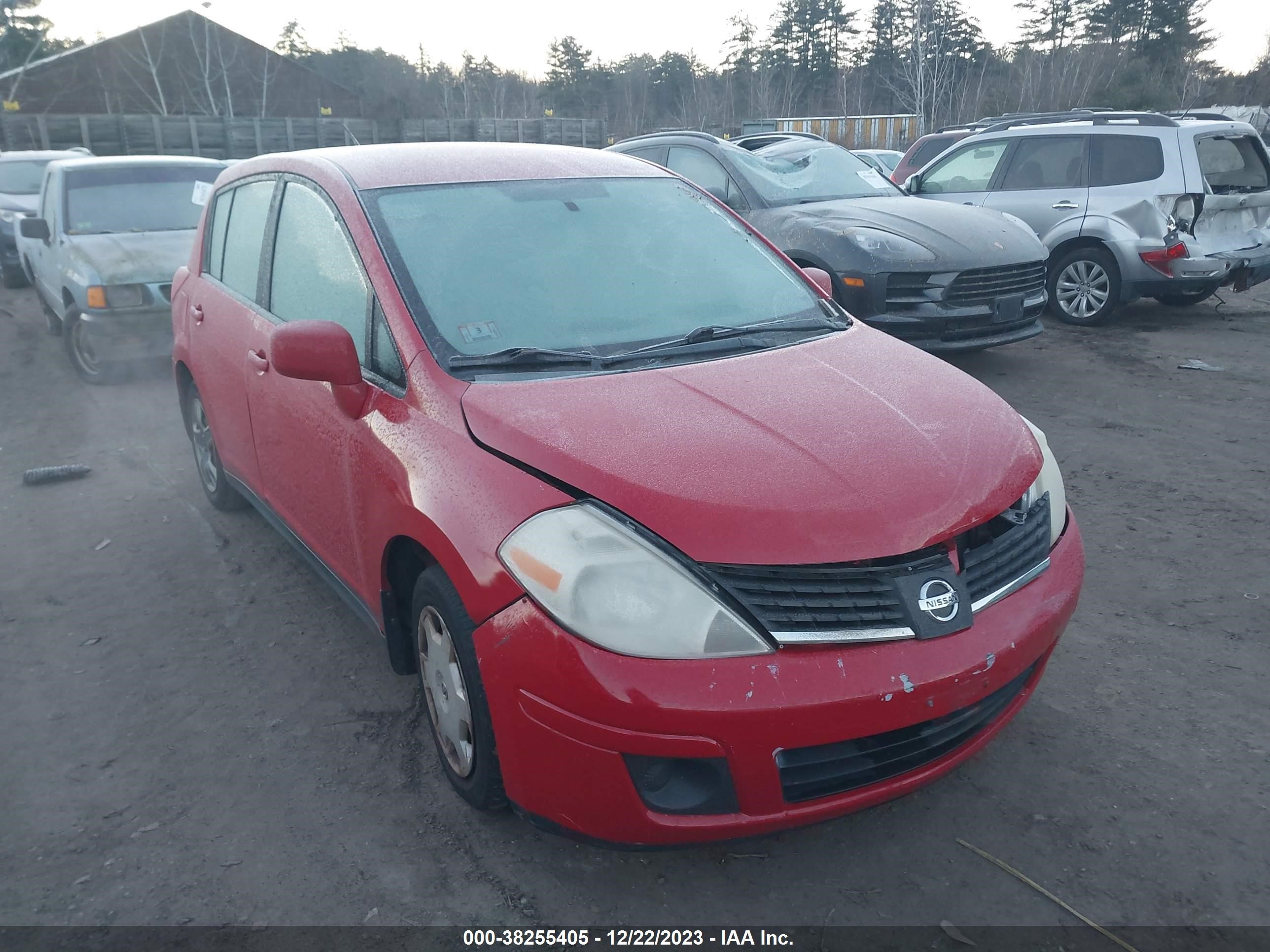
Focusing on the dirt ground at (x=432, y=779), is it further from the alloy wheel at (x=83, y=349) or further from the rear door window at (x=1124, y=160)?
the rear door window at (x=1124, y=160)

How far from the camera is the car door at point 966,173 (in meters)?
9.63

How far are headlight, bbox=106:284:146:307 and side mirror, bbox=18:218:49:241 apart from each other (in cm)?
134

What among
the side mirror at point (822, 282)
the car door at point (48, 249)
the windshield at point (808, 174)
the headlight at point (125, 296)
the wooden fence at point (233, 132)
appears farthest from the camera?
the wooden fence at point (233, 132)

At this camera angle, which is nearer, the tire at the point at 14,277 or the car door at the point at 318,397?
the car door at the point at 318,397

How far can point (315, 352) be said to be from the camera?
2719mm

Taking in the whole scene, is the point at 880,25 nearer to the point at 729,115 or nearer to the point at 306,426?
the point at 729,115

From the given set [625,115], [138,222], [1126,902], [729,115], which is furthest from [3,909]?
[625,115]

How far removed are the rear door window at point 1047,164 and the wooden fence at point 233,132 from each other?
1940 centimetres

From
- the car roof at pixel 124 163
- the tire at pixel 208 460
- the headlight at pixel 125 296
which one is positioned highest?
the car roof at pixel 124 163

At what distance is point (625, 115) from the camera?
51.3 m

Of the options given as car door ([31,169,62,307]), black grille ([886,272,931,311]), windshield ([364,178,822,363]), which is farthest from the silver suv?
car door ([31,169,62,307])

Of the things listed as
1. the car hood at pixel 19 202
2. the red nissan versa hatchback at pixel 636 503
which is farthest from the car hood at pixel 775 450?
the car hood at pixel 19 202

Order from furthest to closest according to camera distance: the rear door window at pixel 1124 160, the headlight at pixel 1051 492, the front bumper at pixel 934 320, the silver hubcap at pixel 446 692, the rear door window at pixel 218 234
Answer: the rear door window at pixel 1124 160, the front bumper at pixel 934 320, the rear door window at pixel 218 234, the headlight at pixel 1051 492, the silver hubcap at pixel 446 692

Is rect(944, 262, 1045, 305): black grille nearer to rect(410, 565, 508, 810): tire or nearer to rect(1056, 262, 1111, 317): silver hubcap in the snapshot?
rect(1056, 262, 1111, 317): silver hubcap
